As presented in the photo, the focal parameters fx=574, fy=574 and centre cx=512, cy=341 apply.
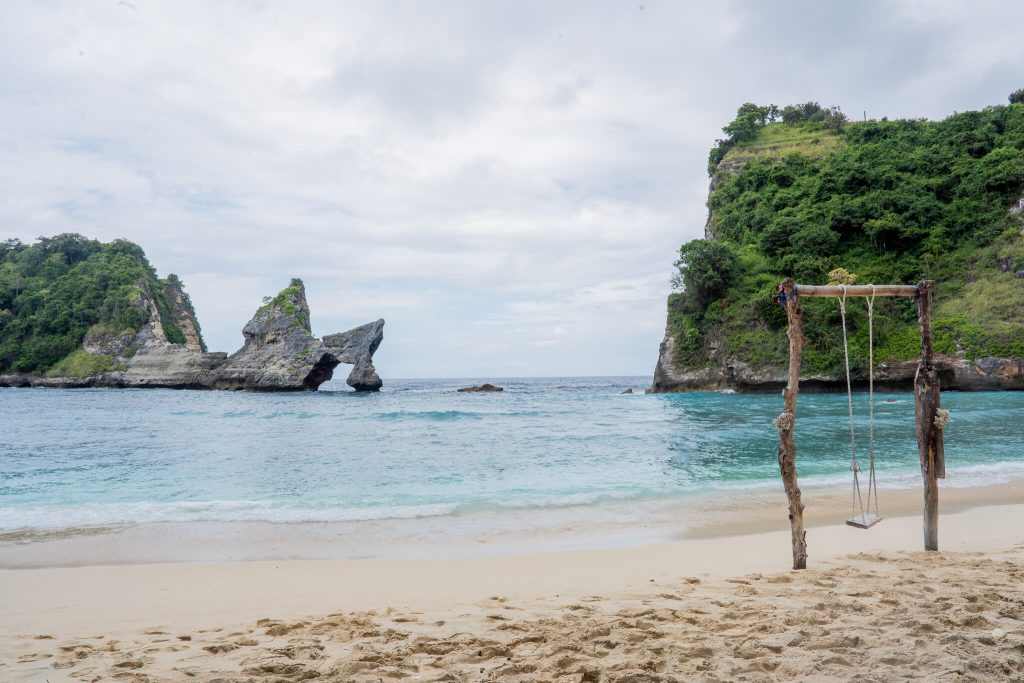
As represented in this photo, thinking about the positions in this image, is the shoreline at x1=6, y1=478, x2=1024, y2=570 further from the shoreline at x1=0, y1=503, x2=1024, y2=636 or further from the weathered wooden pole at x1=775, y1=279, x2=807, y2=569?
the weathered wooden pole at x1=775, y1=279, x2=807, y2=569

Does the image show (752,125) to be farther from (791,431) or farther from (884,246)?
(791,431)

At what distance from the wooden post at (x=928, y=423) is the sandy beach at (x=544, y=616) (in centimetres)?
50

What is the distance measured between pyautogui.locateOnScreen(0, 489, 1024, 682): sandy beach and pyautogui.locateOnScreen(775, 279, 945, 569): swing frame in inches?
18.7

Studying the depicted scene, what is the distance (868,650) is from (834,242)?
47229mm

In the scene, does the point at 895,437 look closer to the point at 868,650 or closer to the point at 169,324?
the point at 868,650

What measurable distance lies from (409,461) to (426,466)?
0.92 metres

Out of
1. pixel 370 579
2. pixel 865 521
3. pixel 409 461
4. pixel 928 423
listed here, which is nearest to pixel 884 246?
pixel 409 461

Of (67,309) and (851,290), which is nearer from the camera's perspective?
(851,290)

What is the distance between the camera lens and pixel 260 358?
53438 millimetres

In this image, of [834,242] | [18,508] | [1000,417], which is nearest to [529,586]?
[18,508]

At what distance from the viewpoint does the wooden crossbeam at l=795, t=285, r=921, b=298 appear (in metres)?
5.88

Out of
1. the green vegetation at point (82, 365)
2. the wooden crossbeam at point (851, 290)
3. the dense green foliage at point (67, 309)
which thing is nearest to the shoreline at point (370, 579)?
the wooden crossbeam at point (851, 290)

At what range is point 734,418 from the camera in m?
24.9

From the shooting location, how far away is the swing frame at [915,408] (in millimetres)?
5953
